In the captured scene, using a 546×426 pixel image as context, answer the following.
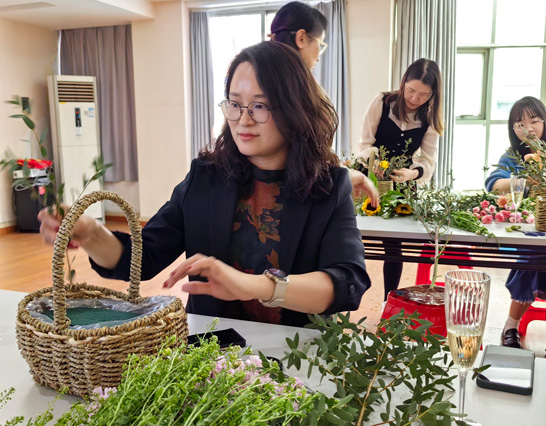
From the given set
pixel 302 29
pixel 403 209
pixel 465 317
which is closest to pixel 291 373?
pixel 465 317

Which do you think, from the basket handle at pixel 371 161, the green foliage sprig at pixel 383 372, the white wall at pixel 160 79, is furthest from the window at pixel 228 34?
the green foliage sprig at pixel 383 372

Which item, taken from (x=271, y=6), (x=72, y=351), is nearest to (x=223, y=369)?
(x=72, y=351)

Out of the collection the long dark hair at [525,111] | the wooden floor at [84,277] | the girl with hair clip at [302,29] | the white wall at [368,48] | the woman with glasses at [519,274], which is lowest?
the wooden floor at [84,277]

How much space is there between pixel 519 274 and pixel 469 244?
0.75m

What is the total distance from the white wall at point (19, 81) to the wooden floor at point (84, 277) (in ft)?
3.18

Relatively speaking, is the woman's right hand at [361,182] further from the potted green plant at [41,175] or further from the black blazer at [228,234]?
the potted green plant at [41,175]

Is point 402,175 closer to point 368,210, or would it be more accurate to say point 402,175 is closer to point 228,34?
point 368,210

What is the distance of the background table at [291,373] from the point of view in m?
0.93

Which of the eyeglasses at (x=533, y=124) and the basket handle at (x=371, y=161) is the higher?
the eyeglasses at (x=533, y=124)

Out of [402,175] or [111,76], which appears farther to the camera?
[111,76]

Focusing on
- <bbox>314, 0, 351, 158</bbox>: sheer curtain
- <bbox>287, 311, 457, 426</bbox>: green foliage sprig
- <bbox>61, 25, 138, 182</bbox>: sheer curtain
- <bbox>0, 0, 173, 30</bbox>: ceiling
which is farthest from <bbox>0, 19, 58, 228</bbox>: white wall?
<bbox>287, 311, 457, 426</bbox>: green foliage sprig

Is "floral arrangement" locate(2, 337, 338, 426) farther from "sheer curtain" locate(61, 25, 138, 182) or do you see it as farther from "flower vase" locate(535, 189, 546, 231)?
"sheer curtain" locate(61, 25, 138, 182)

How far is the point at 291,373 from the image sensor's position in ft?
3.55

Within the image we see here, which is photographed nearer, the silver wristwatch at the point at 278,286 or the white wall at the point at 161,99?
the silver wristwatch at the point at 278,286
